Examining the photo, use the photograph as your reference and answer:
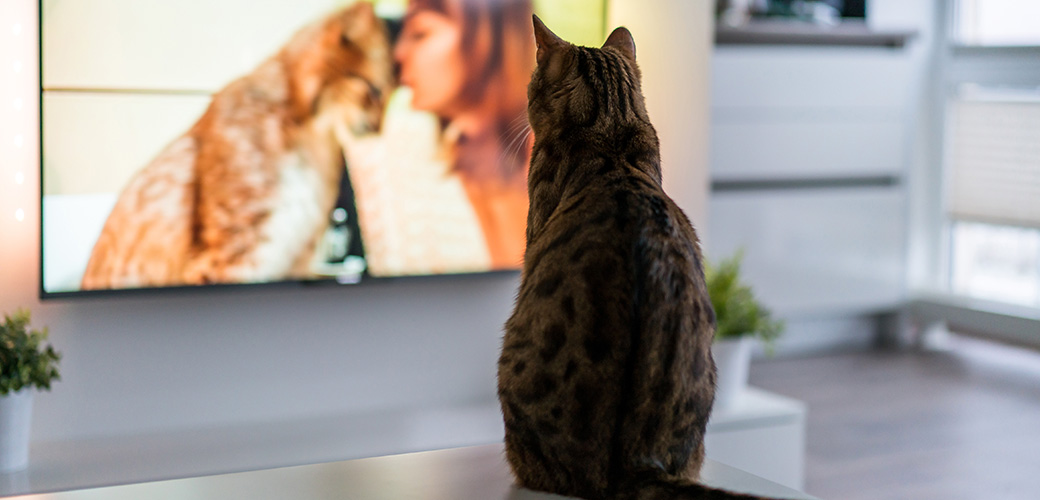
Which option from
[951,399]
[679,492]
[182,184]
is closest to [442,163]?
[182,184]

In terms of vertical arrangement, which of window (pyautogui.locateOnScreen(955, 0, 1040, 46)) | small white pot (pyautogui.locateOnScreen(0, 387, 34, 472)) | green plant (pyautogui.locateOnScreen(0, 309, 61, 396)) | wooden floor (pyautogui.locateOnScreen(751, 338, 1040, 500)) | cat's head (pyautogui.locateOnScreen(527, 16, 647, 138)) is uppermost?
window (pyautogui.locateOnScreen(955, 0, 1040, 46))

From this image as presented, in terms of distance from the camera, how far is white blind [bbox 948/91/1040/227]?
3977 mm

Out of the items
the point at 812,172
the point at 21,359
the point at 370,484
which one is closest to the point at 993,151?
the point at 812,172

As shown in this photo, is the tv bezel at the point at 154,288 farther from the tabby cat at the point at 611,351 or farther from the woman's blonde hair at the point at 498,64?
the tabby cat at the point at 611,351

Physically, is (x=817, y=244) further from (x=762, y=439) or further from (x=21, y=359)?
(x=21, y=359)

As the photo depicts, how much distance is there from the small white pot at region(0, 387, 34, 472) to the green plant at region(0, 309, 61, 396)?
19 mm

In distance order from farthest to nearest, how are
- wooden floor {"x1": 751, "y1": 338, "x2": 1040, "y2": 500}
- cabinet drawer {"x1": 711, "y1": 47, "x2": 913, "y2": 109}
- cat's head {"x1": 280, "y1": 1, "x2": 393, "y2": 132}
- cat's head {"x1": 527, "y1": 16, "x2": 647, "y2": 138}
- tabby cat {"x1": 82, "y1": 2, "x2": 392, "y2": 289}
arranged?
1. cabinet drawer {"x1": 711, "y1": 47, "x2": 913, "y2": 109}
2. wooden floor {"x1": 751, "y1": 338, "x2": 1040, "y2": 500}
3. cat's head {"x1": 280, "y1": 1, "x2": 393, "y2": 132}
4. tabby cat {"x1": 82, "y1": 2, "x2": 392, "y2": 289}
5. cat's head {"x1": 527, "y1": 16, "x2": 647, "y2": 138}

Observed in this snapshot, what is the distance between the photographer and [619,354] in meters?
0.89

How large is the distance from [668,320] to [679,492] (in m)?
0.15

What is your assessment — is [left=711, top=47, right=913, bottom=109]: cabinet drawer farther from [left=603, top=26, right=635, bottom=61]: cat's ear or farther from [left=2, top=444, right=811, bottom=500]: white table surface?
[left=2, top=444, right=811, bottom=500]: white table surface

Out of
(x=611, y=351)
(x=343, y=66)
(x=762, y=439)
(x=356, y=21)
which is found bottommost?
(x=762, y=439)

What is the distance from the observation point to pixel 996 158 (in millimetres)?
4109

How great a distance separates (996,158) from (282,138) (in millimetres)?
3086

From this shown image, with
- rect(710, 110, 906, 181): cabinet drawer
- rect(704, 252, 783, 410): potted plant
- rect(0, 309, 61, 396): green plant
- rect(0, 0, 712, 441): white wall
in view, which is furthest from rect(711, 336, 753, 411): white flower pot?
rect(0, 309, 61, 396): green plant
